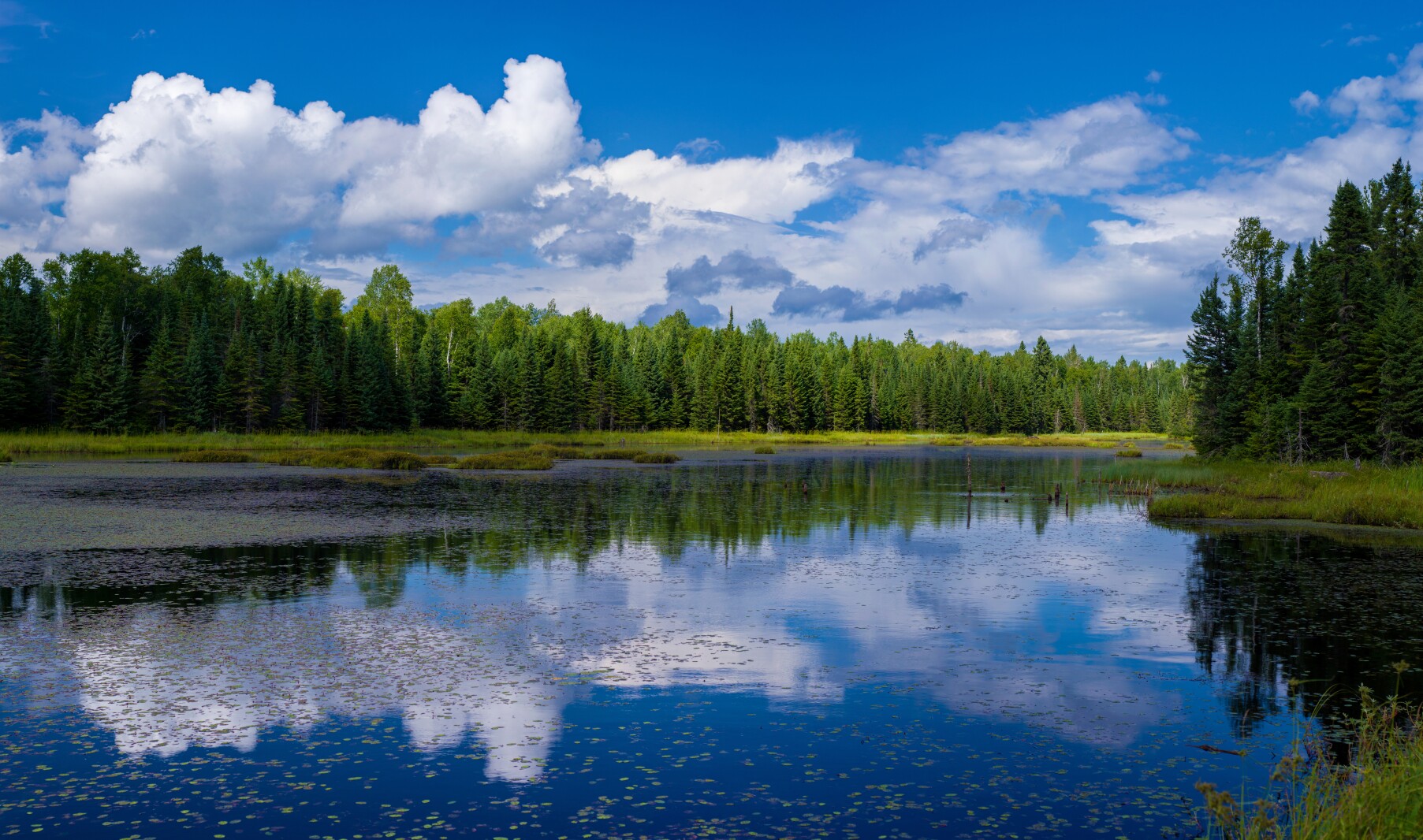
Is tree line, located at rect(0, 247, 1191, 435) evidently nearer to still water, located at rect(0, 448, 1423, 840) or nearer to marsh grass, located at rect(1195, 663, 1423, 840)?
still water, located at rect(0, 448, 1423, 840)

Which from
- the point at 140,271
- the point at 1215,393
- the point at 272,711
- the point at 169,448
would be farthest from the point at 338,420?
the point at 272,711

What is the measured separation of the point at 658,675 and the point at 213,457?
61.3m

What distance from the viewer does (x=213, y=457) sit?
211 ft

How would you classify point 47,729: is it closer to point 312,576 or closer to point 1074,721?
point 312,576

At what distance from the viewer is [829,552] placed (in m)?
25.5

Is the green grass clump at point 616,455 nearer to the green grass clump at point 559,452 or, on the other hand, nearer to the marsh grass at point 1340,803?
the green grass clump at point 559,452

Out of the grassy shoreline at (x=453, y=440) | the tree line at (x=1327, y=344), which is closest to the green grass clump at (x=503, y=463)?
the grassy shoreline at (x=453, y=440)

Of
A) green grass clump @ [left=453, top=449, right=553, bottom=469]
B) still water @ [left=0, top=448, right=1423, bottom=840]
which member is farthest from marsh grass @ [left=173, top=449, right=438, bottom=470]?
still water @ [left=0, top=448, right=1423, bottom=840]

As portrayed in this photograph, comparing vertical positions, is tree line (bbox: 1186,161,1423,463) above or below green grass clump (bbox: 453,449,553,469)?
above

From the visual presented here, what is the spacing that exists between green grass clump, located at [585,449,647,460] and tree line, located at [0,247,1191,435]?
2718 cm

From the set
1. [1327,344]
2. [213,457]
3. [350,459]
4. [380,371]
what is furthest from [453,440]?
[1327,344]

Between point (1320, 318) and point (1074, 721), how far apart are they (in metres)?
57.9

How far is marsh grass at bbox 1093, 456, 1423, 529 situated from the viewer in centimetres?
3141

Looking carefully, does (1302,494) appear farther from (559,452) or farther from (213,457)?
(213,457)
